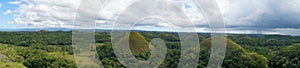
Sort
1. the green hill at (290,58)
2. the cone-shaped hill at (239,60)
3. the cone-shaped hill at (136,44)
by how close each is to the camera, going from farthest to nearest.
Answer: the cone-shaped hill at (136,44)
the green hill at (290,58)
the cone-shaped hill at (239,60)

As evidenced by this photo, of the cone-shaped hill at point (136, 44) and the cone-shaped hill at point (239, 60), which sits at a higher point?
the cone-shaped hill at point (136, 44)

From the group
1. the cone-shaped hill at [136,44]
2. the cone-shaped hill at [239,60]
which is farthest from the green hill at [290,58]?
the cone-shaped hill at [136,44]

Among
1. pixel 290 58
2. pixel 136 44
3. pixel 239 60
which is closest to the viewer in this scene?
pixel 239 60

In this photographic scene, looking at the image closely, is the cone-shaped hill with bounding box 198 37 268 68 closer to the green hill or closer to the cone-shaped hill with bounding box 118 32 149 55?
the green hill

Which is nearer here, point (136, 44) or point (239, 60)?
point (239, 60)

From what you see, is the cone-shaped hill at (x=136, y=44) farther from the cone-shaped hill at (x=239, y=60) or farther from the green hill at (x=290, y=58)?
the green hill at (x=290, y=58)

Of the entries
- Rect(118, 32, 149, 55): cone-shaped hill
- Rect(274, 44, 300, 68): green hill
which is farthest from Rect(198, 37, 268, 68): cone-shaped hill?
Rect(118, 32, 149, 55): cone-shaped hill

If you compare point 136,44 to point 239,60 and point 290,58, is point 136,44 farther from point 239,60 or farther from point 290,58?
point 290,58

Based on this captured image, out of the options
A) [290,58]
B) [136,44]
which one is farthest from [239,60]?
[136,44]

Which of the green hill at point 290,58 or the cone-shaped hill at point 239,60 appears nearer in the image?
the cone-shaped hill at point 239,60

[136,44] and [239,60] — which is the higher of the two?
[136,44]

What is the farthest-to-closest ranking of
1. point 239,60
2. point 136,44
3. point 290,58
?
point 136,44 → point 290,58 → point 239,60

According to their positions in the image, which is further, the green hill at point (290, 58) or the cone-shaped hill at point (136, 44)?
the cone-shaped hill at point (136, 44)

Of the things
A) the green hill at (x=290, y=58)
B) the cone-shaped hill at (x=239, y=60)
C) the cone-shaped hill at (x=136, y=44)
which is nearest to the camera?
the cone-shaped hill at (x=239, y=60)
